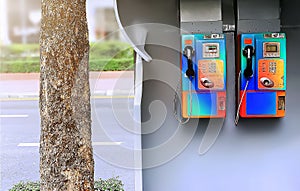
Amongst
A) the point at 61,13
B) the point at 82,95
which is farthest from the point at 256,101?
the point at 61,13

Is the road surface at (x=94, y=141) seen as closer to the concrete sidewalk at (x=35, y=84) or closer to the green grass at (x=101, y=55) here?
the concrete sidewalk at (x=35, y=84)

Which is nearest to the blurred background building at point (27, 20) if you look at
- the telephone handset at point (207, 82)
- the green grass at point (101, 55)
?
the green grass at point (101, 55)

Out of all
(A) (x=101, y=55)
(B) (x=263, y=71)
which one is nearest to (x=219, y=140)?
(B) (x=263, y=71)

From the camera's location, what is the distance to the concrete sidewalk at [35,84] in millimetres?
7379

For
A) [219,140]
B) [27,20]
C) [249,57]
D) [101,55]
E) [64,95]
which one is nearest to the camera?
[64,95]

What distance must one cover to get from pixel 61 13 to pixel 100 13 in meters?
2.93

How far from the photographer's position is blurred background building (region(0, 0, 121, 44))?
486cm

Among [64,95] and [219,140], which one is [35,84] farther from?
[64,95]

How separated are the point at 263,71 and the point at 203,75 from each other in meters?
0.40

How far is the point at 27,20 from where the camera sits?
5.41 metres

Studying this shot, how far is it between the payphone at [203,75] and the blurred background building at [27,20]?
179 centimetres

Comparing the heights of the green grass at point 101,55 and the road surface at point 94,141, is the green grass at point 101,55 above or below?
above

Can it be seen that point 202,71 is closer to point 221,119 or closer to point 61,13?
point 221,119

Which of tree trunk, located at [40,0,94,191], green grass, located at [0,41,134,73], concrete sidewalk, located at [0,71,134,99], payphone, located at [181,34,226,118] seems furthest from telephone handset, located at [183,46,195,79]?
concrete sidewalk, located at [0,71,134,99]
